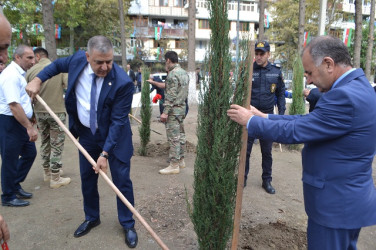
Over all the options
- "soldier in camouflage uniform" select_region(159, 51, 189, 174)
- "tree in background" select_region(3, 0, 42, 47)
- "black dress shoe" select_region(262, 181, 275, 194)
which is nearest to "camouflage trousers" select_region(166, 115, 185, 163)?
"soldier in camouflage uniform" select_region(159, 51, 189, 174)

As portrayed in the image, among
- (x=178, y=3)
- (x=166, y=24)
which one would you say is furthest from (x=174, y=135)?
(x=178, y=3)

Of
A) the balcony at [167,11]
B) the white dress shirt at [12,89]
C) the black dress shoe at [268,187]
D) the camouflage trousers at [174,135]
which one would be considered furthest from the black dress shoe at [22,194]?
the balcony at [167,11]

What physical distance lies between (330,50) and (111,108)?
213 cm

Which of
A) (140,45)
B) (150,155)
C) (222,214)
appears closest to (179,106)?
(150,155)

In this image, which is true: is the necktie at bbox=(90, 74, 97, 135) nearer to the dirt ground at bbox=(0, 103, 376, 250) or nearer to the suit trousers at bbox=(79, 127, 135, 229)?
the suit trousers at bbox=(79, 127, 135, 229)

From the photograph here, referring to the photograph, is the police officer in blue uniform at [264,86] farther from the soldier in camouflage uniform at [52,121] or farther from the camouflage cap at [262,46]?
the soldier in camouflage uniform at [52,121]

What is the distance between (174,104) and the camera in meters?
5.46

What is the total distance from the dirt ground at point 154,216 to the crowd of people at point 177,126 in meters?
0.18

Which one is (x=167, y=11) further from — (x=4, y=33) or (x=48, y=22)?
(x=4, y=33)

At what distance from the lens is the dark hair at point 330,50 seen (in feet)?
6.00

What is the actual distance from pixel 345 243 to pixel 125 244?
2241 millimetres

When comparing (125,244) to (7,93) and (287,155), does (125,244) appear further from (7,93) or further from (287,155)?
(287,155)

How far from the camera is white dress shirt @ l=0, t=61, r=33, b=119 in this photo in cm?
356

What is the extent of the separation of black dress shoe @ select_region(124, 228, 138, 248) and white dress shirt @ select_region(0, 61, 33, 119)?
2141mm
